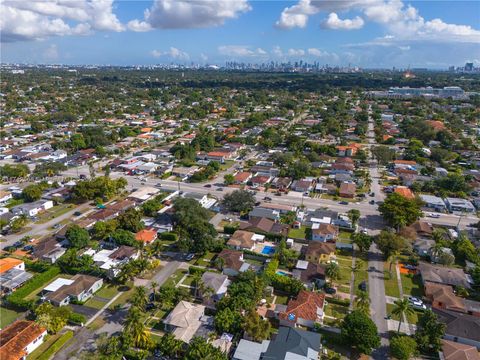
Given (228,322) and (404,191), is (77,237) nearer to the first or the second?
(228,322)

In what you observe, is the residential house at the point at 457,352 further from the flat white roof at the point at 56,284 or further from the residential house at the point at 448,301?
the flat white roof at the point at 56,284

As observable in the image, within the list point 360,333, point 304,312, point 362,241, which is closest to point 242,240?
point 304,312

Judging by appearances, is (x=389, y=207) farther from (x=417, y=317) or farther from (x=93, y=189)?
(x=93, y=189)

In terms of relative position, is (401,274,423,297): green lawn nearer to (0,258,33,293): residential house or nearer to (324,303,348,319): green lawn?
(324,303,348,319): green lawn

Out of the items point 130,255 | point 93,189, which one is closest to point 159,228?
point 130,255

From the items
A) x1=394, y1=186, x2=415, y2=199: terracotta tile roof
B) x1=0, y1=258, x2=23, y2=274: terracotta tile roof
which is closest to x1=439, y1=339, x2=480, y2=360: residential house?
x1=394, y1=186, x2=415, y2=199: terracotta tile roof

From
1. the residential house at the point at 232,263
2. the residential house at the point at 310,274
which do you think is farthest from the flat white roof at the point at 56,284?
the residential house at the point at 310,274
